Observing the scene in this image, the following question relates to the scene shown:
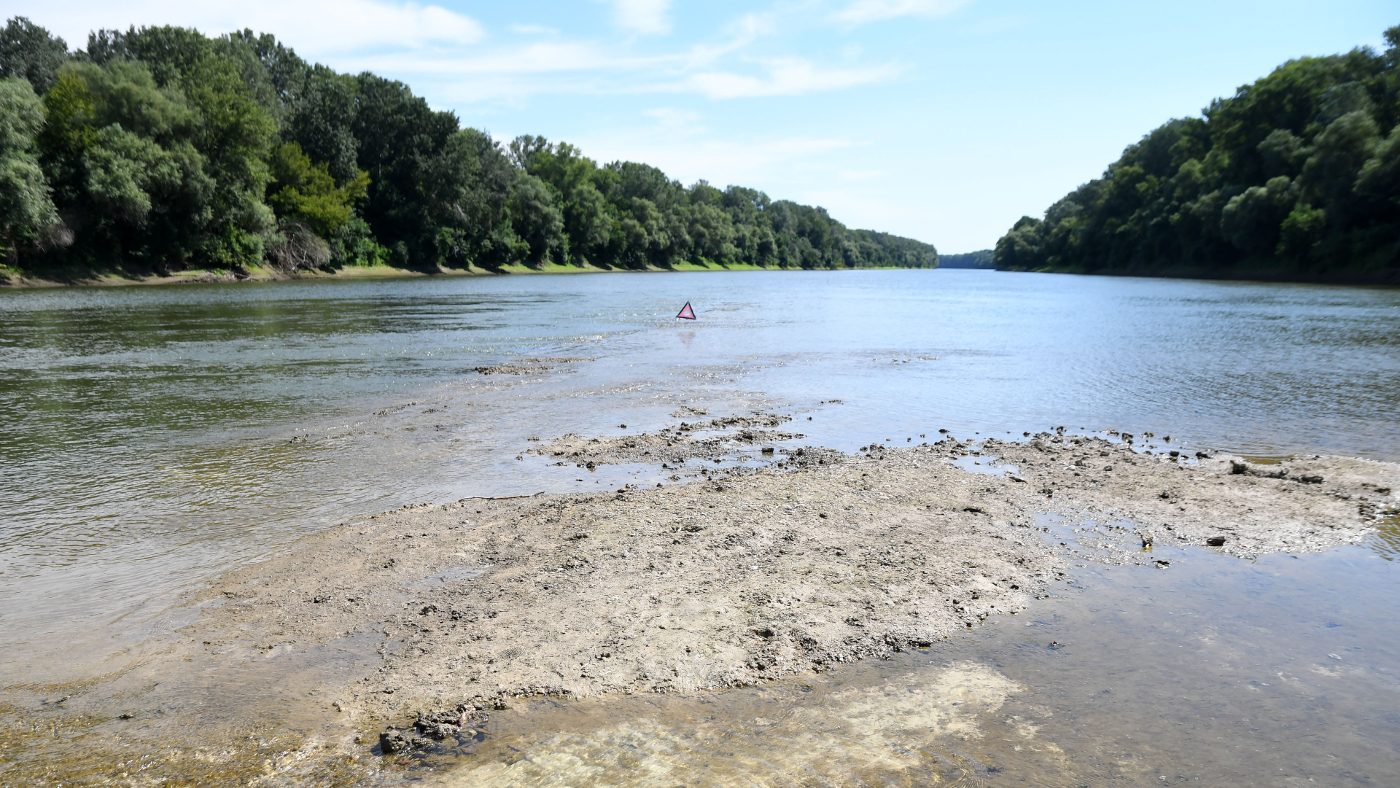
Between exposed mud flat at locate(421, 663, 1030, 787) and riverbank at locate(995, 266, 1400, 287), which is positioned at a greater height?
riverbank at locate(995, 266, 1400, 287)

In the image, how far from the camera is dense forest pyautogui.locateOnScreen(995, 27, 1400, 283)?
214ft

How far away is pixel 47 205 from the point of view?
1773 inches

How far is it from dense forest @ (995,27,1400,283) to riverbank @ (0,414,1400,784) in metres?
73.6

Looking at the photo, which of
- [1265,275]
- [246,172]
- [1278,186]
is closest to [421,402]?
[246,172]

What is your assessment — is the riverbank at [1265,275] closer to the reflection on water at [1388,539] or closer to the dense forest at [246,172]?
the reflection on water at [1388,539]

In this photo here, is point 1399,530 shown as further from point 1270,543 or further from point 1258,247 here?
point 1258,247

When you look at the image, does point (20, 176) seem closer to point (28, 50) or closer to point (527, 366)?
point (527, 366)

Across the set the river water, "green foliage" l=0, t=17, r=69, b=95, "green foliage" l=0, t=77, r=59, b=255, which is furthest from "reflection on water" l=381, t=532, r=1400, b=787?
"green foliage" l=0, t=17, r=69, b=95

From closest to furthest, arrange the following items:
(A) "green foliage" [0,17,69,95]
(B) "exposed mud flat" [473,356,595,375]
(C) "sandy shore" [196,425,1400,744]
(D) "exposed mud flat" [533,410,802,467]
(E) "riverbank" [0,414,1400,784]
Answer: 1. (E) "riverbank" [0,414,1400,784]
2. (C) "sandy shore" [196,425,1400,744]
3. (D) "exposed mud flat" [533,410,802,467]
4. (B) "exposed mud flat" [473,356,595,375]
5. (A) "green foliage" [0,17,69,95]

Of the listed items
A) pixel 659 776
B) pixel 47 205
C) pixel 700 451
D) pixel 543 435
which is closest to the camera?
pixel 659 776

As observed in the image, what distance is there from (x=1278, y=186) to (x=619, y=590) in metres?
92.2

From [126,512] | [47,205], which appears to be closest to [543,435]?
[126,512]

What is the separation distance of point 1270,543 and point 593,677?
5.88 metres

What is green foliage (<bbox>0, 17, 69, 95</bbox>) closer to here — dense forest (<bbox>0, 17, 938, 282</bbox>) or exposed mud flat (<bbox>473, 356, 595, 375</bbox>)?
dense forest (<bbox>0, 17, 938, 282</bbox>)
